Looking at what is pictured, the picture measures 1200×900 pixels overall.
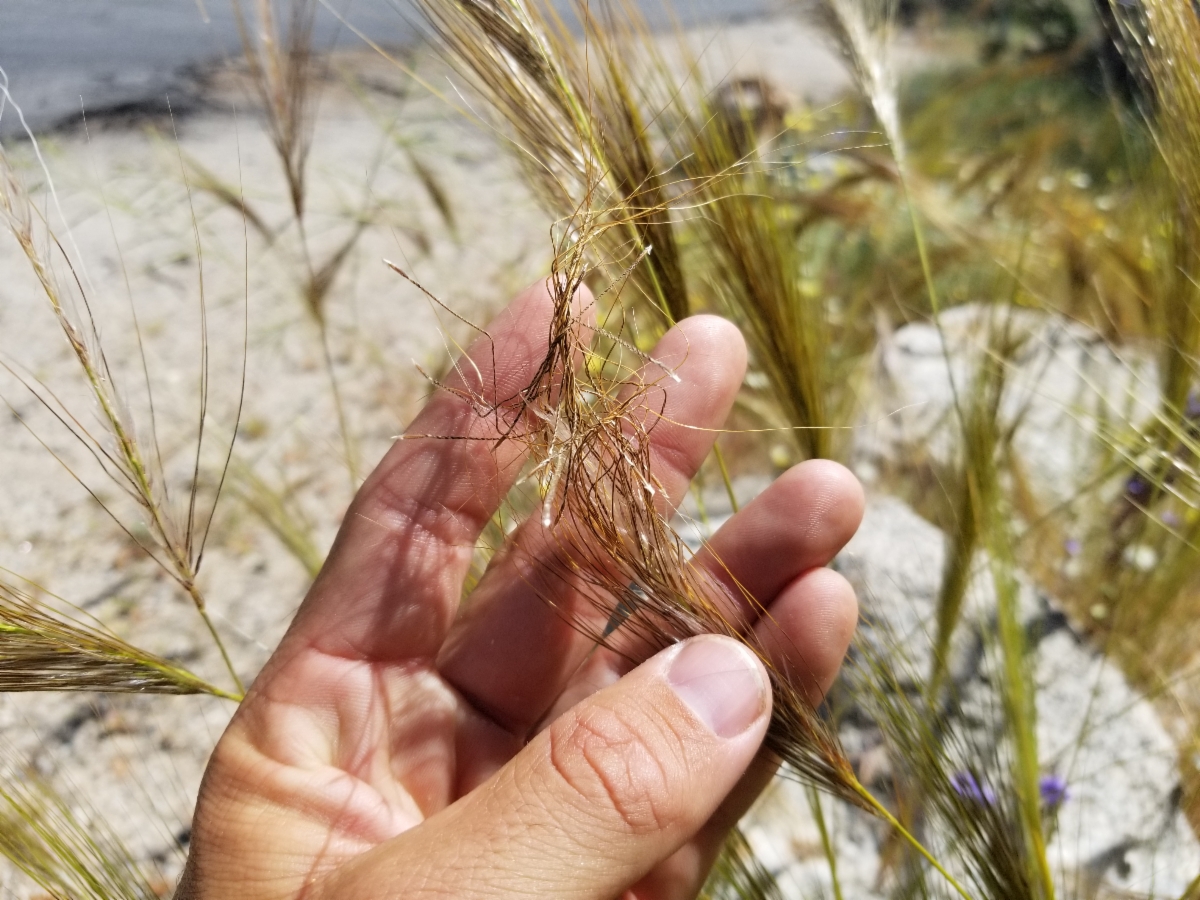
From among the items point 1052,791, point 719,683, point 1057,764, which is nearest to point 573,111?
point 719,683

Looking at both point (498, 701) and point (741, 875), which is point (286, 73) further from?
point (741, 875)

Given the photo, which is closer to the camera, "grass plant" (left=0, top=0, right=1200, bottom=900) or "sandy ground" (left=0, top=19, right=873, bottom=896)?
"grass plant" (left=0, top=0, right=1200, bottom=900)

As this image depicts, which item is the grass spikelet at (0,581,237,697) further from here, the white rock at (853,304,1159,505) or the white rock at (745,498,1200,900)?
the white rock at (853,304,1159,505)

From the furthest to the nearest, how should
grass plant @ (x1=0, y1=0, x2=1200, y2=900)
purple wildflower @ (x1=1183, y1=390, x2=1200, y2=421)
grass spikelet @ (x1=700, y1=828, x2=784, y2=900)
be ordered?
purple wildflower @ (x1=1183, y1=390, x2=1200, y2=421) → grass spikelet @ (x1=700, y1=828, x2=784, y2=900) → grass plant @ (x1=0, y1=0, x2=1200, y2=900)

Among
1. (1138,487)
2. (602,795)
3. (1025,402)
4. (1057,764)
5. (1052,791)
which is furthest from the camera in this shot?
(1025,402)

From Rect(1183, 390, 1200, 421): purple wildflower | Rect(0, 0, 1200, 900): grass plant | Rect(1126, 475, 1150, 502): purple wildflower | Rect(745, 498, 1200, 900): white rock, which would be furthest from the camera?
Rect(1126, 475, 1150, 502): purple wildflower

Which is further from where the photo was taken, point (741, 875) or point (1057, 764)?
point (1057, 764)

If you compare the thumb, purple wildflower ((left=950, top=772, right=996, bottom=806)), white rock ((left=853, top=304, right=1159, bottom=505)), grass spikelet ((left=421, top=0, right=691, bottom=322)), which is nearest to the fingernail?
the thumb

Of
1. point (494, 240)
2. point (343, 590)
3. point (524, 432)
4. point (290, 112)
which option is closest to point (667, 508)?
point (524, 432)
